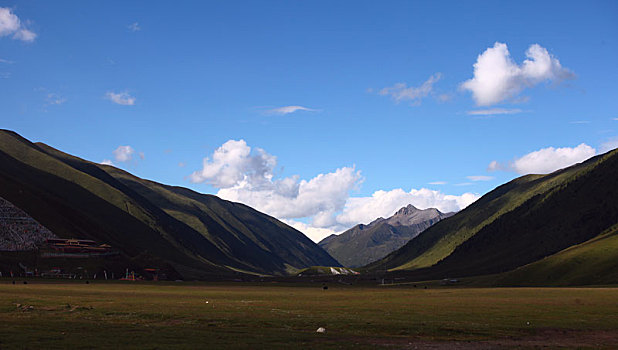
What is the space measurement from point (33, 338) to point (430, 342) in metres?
28.3

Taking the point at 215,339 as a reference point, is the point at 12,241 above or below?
above

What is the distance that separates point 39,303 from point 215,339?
1511 inches

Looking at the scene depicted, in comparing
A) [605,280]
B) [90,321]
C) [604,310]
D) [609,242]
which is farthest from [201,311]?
[609,242]

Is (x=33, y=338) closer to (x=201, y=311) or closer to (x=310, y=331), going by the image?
(x=310, y=331)

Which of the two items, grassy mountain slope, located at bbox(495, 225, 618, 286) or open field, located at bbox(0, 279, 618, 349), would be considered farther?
grassy mountain slope, located at bbox(495, 225, 618, 286)

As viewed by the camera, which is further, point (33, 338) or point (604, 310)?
point (604, 310)

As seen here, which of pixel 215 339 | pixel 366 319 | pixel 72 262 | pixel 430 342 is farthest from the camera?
pixel 72 262

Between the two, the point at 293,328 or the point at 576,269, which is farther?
the point at 576,269

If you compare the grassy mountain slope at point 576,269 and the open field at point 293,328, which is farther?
the grassy mountain slope at point 576,269

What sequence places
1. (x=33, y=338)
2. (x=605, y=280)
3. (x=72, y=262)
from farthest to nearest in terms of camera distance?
1. (x=72, y=262)
2. (x=605, y=280)
3. (x=33, y=338)

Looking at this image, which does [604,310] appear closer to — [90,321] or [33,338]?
[90,321]

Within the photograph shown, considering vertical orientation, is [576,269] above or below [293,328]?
above

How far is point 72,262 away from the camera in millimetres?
192375

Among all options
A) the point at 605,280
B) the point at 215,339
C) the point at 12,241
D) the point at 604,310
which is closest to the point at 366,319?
the point at 215,339
